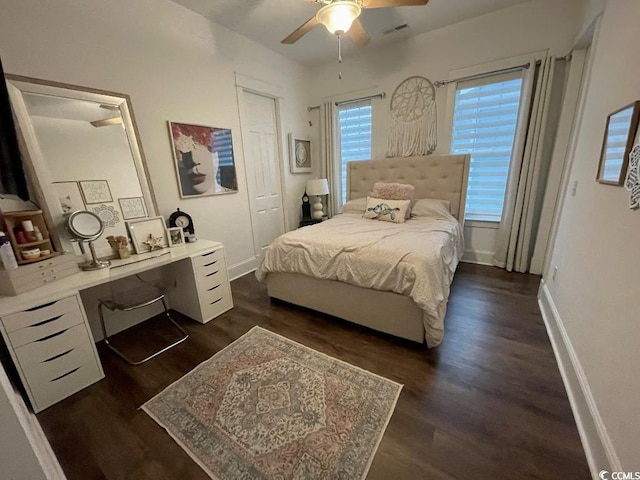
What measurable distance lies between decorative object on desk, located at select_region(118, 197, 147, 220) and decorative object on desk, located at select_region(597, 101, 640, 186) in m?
3.24

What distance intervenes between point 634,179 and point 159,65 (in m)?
3.33

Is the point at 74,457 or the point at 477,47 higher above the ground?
the point at 477,47

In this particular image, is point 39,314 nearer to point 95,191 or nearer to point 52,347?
point 52,347

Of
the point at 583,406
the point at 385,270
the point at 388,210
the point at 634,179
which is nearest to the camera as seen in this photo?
the point at 634,179

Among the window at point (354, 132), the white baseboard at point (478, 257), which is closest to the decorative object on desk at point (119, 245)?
the window at point (354, 132)

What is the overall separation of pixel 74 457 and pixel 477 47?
4.61 m

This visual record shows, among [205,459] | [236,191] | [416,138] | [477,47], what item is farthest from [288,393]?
[477,47]

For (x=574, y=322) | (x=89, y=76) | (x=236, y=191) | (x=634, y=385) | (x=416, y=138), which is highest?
(x=89, y=76)

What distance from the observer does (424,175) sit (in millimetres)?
3314

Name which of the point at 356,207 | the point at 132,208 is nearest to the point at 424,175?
the point at 356,207

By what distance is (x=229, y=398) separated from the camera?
154 cm

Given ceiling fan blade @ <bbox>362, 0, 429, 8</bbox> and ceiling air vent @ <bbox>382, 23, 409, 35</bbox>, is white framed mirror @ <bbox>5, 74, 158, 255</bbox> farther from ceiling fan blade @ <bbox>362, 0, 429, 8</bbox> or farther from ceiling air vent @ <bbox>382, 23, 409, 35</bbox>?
ceiling air vent @ <bbox>382, 23, 409, 35</bbox>

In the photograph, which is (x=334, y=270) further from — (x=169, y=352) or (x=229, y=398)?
(x=169, y=352)

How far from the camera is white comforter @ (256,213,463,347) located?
1.73 m
